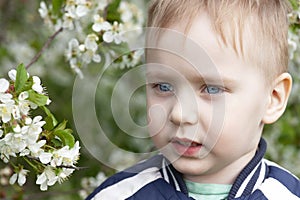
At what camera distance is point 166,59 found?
1953mm

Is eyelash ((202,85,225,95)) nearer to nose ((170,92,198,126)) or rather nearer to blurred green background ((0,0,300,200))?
nose ((170,92,198,126))

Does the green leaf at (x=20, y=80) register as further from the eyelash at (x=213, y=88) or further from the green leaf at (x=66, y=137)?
the eyelash at (x=213, y=88)

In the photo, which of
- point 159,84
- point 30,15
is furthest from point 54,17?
point 30,15

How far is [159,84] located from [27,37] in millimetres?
2104

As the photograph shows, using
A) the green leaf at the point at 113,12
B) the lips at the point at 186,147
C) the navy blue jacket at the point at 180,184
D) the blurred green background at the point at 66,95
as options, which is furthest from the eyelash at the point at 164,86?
the blurred green background at the point at 66,95

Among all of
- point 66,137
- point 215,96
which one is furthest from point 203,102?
point 66,137

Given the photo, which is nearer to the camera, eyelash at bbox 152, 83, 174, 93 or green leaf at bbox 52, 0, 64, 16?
eyelash at bbox 152, 83, 174, 93

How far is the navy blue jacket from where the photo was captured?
2031 millimetres

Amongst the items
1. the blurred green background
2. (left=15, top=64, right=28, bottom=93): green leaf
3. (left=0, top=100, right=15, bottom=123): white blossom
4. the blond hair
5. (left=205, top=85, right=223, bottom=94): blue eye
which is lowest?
the blurred green background

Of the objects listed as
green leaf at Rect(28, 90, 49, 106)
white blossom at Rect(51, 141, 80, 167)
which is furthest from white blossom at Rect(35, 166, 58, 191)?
green leaf at Rect(28, 90, 49, 106)

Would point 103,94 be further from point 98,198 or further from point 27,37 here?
point 98,198

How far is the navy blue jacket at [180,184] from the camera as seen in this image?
203 cm

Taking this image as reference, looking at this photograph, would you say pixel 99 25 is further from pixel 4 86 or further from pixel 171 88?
pixel 4 86

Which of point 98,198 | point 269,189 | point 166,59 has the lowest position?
point 98,198
